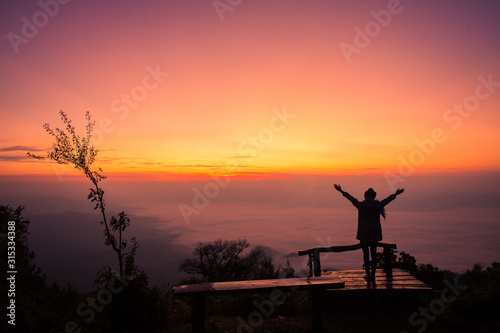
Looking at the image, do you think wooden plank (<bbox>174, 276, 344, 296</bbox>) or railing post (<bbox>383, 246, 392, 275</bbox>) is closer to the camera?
wooden plank (<bbox>174, 276, 344, 296</bbox>)

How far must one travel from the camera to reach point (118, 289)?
256 inches

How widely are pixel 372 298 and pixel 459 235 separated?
237 meters

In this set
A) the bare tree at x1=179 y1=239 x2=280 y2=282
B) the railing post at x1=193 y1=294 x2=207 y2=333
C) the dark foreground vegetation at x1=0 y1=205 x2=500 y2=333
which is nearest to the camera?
the railing post at x1=193 y1=294 x2=207 y2=333

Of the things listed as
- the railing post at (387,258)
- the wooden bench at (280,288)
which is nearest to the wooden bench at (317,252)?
the railing post at (387,258)

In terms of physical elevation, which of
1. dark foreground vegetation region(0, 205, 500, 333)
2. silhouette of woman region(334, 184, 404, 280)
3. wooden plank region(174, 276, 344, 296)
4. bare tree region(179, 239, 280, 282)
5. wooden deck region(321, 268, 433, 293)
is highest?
silhouette of woman region(334, 184, 404, 280)

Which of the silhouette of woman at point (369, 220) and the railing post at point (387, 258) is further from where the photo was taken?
the railing post at point (387, 258)

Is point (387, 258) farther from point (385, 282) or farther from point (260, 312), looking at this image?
point (260, 312)

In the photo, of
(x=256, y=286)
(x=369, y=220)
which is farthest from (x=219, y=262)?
(x=256, y=286)

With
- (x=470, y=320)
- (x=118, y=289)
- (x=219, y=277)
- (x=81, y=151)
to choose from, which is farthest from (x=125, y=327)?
(x=219, y=277)

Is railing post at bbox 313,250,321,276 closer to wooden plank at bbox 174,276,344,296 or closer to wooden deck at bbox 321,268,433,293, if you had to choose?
wooden deck at bbox 321,268,433,293

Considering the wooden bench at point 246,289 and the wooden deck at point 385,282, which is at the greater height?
the wooden bench at point 246,289

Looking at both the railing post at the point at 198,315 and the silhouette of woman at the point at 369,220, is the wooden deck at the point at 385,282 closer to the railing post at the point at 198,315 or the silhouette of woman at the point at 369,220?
the silhouette of woman at the point at 369,220

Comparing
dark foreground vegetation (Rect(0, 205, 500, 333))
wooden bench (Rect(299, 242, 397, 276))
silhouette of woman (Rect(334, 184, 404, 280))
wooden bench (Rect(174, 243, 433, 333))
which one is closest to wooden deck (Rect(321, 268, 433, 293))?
wooden bench (Rect(174, 243, 433, 333))

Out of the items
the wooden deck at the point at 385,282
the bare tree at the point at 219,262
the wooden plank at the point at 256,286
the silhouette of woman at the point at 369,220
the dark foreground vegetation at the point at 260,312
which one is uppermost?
the silhouette of woman at the point at 369,220
